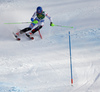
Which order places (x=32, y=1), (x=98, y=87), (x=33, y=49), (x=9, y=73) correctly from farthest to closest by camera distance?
(x=32, y=1)
(x=33, y=49)
(x=9, y=73)
(x=98, y=87)

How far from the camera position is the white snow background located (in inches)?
199

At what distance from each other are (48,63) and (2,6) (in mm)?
6670

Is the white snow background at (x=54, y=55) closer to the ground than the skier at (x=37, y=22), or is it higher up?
closer to the ground

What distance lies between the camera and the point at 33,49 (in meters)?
6.76

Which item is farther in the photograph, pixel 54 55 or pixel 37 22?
pixel 37 22

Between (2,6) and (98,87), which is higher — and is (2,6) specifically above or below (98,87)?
above

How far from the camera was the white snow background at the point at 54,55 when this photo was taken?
505 cm

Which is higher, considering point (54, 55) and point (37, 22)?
point (37, 22)

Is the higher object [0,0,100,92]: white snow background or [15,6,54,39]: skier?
[15,6,54,39]: skier

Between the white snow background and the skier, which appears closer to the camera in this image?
the white snow background

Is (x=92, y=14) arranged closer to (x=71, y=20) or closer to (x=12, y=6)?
(x=71, y=20)

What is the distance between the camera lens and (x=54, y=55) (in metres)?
6.36

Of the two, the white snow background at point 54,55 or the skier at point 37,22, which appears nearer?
the white snow background at point 54,55

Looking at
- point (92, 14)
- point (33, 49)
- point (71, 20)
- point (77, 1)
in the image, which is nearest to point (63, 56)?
point (33, 49)
